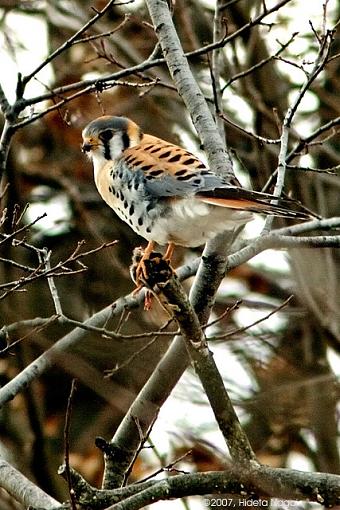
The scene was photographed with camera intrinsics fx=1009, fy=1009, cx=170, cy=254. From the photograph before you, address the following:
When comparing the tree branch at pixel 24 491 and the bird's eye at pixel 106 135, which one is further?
the bird's eye at pixel 106 135

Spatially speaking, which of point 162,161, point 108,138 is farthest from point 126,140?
point 162,161

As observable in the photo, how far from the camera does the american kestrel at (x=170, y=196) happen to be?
4.16m

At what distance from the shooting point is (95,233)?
7.86m

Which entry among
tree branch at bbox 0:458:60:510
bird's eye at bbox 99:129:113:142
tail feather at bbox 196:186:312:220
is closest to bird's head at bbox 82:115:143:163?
bird's eye at bbox 99:129:113:142

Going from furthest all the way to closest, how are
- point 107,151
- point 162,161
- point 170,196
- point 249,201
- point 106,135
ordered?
1. point 106,135
2. point 107,151
3. point 162,161
4. point 170,196
5. point 249,201

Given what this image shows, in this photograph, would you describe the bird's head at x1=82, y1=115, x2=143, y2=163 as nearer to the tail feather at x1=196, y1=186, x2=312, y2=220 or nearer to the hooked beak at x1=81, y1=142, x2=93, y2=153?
the hooked beak at x1=81, y1=142, x2=93, y2=153

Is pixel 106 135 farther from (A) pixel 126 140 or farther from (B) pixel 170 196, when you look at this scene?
(B) pixel 170 196

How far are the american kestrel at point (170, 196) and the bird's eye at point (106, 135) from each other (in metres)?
0.05

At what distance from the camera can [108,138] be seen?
520 centimetres

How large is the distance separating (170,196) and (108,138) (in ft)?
2.89

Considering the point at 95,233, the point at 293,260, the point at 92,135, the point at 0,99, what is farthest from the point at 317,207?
the point at 0,99

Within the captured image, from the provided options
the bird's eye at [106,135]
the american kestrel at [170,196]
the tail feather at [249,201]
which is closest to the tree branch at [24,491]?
the american kestrel at [170,196]

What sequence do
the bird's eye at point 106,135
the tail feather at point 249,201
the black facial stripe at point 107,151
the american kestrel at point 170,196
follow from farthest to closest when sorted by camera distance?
the bird's eye at point 106,135, the black facial stripe at point 107,151, the american kestrel at point 170,196, the tail feather at point 249,201

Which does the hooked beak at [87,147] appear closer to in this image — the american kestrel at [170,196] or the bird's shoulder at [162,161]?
the american kestrel at [170,196]
